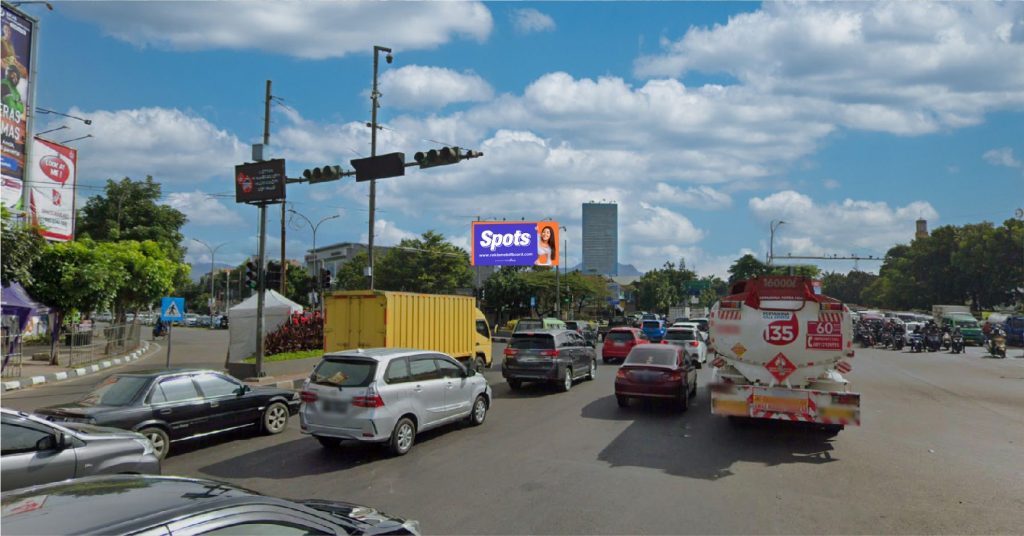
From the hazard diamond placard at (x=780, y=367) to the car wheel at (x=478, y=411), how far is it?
519 centimetres

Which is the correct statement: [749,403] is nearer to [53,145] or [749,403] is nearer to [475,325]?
[475,325]

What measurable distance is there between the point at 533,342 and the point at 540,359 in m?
0.61

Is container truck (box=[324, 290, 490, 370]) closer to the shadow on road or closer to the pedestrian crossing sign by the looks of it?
the pedestrian crossing sign

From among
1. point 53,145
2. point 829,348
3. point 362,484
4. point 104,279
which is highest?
point 53,145

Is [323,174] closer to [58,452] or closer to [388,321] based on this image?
[388,321]

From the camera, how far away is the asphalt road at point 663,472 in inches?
265

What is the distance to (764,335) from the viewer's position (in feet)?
35.6

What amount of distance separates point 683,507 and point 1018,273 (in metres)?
72.6

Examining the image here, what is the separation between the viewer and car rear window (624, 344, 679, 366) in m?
14.1

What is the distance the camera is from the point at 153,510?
2.98 metres

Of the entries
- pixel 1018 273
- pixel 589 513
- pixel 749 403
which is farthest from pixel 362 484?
pixel 1018 273

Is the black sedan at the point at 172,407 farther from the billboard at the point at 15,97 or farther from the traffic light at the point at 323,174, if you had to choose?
the billboard at the point at 15,97

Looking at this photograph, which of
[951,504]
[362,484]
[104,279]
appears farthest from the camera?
[104,279]

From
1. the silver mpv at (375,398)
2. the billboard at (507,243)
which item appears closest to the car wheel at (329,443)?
the silver mpv at (375,398)
